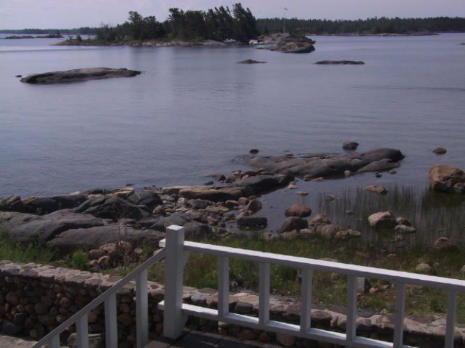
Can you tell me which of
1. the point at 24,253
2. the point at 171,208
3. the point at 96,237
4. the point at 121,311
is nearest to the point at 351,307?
the point at 121,311

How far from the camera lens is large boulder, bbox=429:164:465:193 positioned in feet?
54.1

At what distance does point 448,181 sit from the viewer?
54.6 feet

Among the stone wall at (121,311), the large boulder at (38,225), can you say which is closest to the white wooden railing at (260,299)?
the stone wall at (121,311)

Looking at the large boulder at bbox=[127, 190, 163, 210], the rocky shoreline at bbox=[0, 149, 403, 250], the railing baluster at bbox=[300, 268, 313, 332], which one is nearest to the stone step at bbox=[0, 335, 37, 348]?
the railing baluster at bbox=[300, 268, 313, 332]

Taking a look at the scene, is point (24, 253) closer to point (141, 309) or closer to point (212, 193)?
point (141, 309)

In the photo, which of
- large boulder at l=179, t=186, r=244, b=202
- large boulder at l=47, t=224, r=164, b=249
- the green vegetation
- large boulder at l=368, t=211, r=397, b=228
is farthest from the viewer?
large boulder at l=179, t=186, r=244, b=202

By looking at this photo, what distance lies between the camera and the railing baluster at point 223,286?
193 inches

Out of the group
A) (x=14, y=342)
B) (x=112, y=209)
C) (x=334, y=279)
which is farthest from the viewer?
(x=112, y=209)

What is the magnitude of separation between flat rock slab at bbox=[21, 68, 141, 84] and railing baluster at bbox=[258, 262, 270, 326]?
57.3 metres

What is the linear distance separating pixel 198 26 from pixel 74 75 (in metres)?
97.9

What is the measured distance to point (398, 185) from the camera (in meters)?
17.7

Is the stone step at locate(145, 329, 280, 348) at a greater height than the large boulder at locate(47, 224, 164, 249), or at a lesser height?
greater

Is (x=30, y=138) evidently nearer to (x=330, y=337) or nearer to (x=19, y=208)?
(x=19, y=208)

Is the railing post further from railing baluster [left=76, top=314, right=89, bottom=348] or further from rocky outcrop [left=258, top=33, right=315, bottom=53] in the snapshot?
rocky outcrop [left=258, top=33, right=315, bottom=53]
